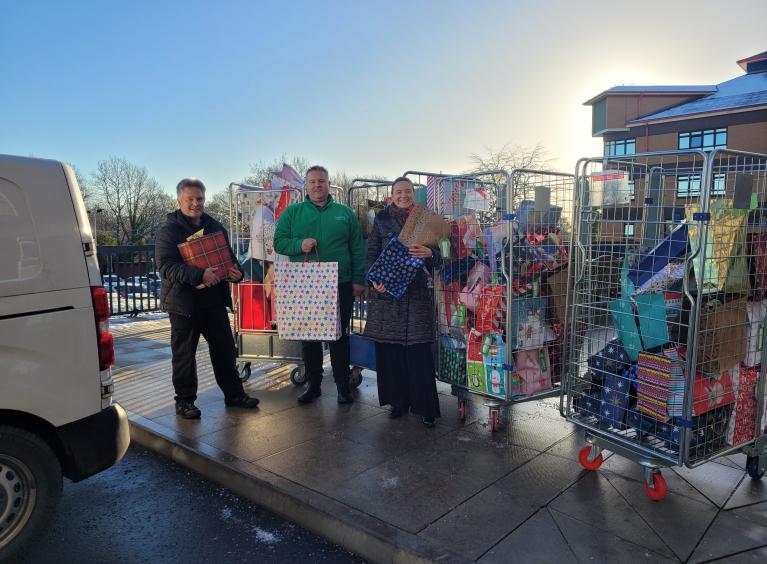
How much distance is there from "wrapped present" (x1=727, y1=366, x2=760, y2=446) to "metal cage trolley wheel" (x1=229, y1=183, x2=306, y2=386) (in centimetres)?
→ 382

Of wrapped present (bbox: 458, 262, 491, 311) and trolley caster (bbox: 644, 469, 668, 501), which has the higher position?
wrapped present (bbox: 458, 262, 491, 311)

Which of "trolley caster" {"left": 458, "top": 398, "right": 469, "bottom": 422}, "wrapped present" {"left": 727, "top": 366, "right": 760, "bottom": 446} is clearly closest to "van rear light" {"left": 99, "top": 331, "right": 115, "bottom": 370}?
"trolley caster" {"left": 458, "top": 398, "right": 469, "bottom": 422}

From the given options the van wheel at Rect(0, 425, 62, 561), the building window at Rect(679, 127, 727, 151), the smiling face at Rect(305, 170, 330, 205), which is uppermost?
the building window at Rect(679, 127, 727, 151)

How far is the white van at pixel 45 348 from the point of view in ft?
8.55

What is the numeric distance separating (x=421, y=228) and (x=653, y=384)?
1.96m

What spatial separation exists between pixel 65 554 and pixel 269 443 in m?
1.52

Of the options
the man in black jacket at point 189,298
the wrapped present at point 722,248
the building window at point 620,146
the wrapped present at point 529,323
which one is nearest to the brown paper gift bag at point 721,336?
the wrapped present at point 722,248

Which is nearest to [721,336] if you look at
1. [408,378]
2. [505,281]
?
[505,281]

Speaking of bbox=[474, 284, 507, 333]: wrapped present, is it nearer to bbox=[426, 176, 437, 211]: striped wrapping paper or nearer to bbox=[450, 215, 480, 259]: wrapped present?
bbox=[450, 215, 480, 259]: wrapped present

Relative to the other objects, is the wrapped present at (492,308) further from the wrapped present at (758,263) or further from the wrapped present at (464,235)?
the wrapped present at (758,263)

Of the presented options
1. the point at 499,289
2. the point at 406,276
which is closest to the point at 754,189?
the point at 499,289

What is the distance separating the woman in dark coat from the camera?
4.30 m

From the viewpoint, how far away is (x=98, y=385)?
9.64 feet

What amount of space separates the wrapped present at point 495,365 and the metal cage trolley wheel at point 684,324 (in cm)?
70
